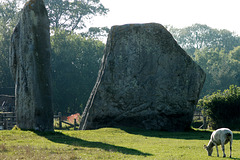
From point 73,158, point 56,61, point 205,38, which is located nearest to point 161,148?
point 73,158

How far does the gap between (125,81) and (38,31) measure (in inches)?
278

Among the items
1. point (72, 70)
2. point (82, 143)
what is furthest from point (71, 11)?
point (82, 143)

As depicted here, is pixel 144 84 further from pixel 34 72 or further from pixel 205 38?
pixel 205 38

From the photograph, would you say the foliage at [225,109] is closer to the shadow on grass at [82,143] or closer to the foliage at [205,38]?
the shadow on grass at [82,143]

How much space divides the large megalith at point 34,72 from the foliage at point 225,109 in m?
13.9

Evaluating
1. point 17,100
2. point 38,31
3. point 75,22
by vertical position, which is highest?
point 75,22

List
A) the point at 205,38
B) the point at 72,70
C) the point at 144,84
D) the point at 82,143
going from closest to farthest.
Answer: the point at 82,143, the point at 144,84, the point at 72,70, the point at 205,38

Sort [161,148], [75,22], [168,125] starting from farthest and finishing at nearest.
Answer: [75,22] < [168,125] < [161,148]

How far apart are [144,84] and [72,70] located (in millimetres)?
30783

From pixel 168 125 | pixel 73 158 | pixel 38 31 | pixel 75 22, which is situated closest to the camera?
pixel 73 158

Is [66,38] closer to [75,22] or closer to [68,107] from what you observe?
[68,107]

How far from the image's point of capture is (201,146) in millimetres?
16625

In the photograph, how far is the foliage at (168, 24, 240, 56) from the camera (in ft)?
347

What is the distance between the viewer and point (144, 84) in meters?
25.7
